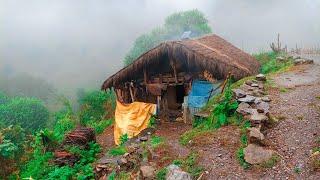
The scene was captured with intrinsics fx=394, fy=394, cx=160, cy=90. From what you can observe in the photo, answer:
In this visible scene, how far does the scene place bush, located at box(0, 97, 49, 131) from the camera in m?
34.9

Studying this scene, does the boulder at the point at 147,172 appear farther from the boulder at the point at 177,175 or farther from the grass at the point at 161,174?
the boulder at the point at 177,175

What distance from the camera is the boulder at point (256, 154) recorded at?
30.8 feet

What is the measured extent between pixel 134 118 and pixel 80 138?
8.20 ft

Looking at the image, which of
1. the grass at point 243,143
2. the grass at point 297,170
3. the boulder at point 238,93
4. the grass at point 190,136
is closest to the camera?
the grass at point 297,170

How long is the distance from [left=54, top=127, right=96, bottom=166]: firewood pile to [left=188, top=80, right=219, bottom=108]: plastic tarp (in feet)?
15.5

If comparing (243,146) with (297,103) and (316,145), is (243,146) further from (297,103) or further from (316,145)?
(297,103)

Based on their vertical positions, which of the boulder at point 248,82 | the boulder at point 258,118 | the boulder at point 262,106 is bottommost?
the boulder at point 258,118

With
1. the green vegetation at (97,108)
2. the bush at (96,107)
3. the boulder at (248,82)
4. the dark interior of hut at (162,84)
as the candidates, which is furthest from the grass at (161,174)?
the bush at (96,107)

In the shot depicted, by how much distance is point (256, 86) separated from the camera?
14.1 metres

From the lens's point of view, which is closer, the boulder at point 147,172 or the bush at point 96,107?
the boulder at point 147,172

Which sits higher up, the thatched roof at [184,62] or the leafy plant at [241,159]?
the thatched roof at [184,62]

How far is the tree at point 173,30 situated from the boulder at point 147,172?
30.8 metres

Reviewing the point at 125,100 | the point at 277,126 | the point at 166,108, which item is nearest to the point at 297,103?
the point at 277,126

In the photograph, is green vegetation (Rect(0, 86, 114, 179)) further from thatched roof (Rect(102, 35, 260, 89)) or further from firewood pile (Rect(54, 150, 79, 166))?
thatched roof (Rect(102, 35, 260, 89))
